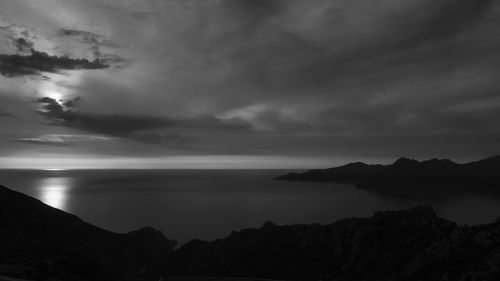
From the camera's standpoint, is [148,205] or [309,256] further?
[148,205]

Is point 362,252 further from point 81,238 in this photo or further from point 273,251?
point 81,238

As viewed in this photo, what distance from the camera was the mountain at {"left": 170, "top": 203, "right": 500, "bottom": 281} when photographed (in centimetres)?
4369

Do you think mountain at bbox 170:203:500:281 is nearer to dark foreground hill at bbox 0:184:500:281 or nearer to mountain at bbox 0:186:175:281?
dark foreground hill at bbox 0:184:500:281

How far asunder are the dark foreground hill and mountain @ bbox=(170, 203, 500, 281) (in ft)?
0.53

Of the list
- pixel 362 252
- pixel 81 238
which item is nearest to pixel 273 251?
pixel 362 252

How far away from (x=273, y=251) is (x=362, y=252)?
17.3m

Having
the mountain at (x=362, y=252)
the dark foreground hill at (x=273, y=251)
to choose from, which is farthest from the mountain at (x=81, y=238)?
the mountain at (x=362, y=252)

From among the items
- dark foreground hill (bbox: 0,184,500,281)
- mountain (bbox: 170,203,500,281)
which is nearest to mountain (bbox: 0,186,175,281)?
dark foreground hill (bbox: 0,184,500,281)

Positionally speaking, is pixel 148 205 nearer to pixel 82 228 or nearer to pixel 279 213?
pixel 279 213

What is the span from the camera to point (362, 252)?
58969mm

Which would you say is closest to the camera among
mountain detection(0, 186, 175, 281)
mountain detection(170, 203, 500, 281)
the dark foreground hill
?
the dark foreground hill

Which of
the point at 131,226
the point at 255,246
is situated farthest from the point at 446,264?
the point at 131,226

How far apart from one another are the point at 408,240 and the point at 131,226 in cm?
11104

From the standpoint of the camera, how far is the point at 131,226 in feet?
451
